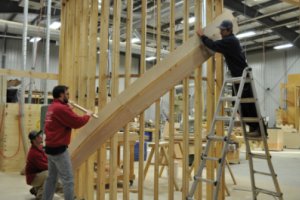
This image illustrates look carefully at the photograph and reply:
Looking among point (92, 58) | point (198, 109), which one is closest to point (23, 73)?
point (92, 58)

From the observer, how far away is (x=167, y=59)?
14.0 feet

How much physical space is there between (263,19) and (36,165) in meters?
11.2

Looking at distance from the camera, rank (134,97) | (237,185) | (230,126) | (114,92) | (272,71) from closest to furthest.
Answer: (230,126) → (134,97) → (114,92) → (237,185) → (272,71)

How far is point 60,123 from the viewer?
4.07 metres

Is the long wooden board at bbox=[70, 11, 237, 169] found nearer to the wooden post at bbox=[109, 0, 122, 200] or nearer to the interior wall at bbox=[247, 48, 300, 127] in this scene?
the wooden post at bbox=[109, 0, 122, 200]

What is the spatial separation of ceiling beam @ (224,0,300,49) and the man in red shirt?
864cm

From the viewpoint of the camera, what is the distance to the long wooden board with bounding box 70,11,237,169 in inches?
166

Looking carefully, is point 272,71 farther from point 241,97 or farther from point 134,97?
point 134,97

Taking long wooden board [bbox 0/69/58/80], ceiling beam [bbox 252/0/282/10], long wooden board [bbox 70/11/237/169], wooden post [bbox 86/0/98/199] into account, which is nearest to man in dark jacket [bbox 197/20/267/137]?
long wooden board [bbox 70/11/237/169]

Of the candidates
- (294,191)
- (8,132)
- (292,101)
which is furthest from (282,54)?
(8,132)

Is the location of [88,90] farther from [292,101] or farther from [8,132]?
[292,101]

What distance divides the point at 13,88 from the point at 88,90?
5.23 m

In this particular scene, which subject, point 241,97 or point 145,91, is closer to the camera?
point 241,97

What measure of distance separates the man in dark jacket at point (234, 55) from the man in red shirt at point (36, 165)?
9.85 feet
